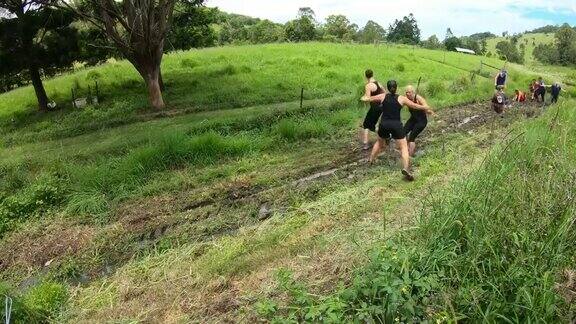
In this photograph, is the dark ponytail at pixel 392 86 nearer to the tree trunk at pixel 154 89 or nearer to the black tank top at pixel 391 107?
the black tank top at pixel 391 107

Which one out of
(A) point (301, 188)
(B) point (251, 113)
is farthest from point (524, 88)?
(A) point (301, 188)

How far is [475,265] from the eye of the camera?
377cm

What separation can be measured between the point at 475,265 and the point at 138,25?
12657mm

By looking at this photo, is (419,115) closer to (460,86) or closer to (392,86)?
(392,86)

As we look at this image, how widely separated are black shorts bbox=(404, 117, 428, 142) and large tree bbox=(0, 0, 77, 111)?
12.9 metres

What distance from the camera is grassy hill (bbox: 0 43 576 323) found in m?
3.95

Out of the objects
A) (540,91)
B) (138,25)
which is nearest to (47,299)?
(138,25)

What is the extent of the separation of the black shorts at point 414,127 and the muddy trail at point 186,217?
1.83ft

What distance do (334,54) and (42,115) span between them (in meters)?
16.0

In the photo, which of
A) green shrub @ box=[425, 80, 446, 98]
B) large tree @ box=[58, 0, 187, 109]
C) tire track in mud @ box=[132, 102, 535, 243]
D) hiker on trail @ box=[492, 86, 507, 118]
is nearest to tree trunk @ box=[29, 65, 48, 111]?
large tree @ box=[58, 0, 187, 109]

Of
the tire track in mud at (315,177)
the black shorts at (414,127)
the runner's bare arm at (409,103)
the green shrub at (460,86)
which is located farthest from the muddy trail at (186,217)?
the green shrub at (460,86)

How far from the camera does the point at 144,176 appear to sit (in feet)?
31.8

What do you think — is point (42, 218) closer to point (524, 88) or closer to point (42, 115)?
point (42, 115)

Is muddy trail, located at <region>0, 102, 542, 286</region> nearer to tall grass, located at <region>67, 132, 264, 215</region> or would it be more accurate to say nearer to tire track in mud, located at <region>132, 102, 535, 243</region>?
tire track in mud, located at <region>132, 102, 535, 243</region>
